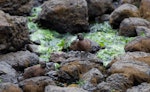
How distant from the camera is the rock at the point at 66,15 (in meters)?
18.1

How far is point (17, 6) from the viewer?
1936 centimetres

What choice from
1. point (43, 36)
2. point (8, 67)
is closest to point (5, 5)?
point (43, 36)

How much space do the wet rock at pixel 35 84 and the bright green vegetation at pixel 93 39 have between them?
3333mm

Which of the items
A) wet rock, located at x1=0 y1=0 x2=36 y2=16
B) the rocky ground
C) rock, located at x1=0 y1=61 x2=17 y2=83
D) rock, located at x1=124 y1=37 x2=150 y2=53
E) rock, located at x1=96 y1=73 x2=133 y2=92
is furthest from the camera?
wet rock, located at x1=0 y1=0 x2=36 y2=16

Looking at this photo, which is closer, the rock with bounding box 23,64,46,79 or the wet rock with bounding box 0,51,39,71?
the rock with bounding box 23,64,46,79

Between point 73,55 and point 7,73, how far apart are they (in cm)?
325

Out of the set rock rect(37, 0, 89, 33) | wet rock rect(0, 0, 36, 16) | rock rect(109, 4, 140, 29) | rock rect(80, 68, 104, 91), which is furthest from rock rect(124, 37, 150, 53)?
wet rock rect(0, 0, 36, 16)

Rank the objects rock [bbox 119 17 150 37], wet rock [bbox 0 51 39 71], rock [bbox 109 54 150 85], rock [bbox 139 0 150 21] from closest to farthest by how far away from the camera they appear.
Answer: rock [bbox 109 54 150 85] → wet rock [bbox 0 51 39 71] → rock [bbox 119 17 150 37] → rock [bbox 139 0 150 21]

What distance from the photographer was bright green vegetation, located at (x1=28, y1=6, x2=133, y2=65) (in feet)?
51.3

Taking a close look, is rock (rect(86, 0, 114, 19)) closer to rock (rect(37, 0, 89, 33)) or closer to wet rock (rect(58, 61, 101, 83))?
rock (rect(37, 0, 89, 33))

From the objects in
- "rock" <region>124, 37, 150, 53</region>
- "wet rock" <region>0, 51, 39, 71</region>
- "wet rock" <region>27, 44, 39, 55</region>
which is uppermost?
"rock" <region>124, 37, 150, 53</region>

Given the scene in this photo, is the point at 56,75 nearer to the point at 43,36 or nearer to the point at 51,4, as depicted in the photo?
the point at 43,36

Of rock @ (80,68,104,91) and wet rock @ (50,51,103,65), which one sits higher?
rock @ (80,68,104,91)

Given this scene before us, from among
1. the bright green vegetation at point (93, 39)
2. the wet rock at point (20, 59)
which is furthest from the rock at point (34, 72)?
the bright green vegetation at point (93, 39)
